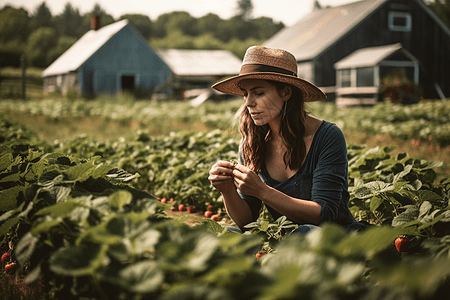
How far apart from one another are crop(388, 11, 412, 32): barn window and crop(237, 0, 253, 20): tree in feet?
266

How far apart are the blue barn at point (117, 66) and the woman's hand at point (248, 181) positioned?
85.4ft

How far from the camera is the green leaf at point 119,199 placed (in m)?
1.49

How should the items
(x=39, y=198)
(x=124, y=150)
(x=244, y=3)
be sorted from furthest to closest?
(x=244, y=3), (x=124, y=150), (x=39, y=198)

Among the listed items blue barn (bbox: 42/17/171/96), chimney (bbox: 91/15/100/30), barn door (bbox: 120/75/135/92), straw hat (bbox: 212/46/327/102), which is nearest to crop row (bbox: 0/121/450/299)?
straw hat (bbox: 212/46/327/102)

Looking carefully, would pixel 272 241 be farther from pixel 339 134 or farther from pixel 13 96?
pixel 13 96

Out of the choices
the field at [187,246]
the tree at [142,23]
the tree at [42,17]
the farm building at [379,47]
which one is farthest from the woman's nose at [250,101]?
the tree at [42,17]

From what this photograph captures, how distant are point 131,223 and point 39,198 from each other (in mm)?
724

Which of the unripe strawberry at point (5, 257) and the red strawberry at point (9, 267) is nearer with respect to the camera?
the red strawberry at point (9, 267)

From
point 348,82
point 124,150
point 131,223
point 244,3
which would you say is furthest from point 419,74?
point 244,3

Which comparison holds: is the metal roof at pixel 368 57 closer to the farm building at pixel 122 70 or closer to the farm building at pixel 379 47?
the farm building at pixel 379 47

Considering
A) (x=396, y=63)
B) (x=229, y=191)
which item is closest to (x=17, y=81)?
(x=396, y=63)

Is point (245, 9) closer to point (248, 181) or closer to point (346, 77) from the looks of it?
point (346, 77)

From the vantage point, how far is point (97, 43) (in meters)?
29.2

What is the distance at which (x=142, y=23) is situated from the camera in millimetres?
91250
